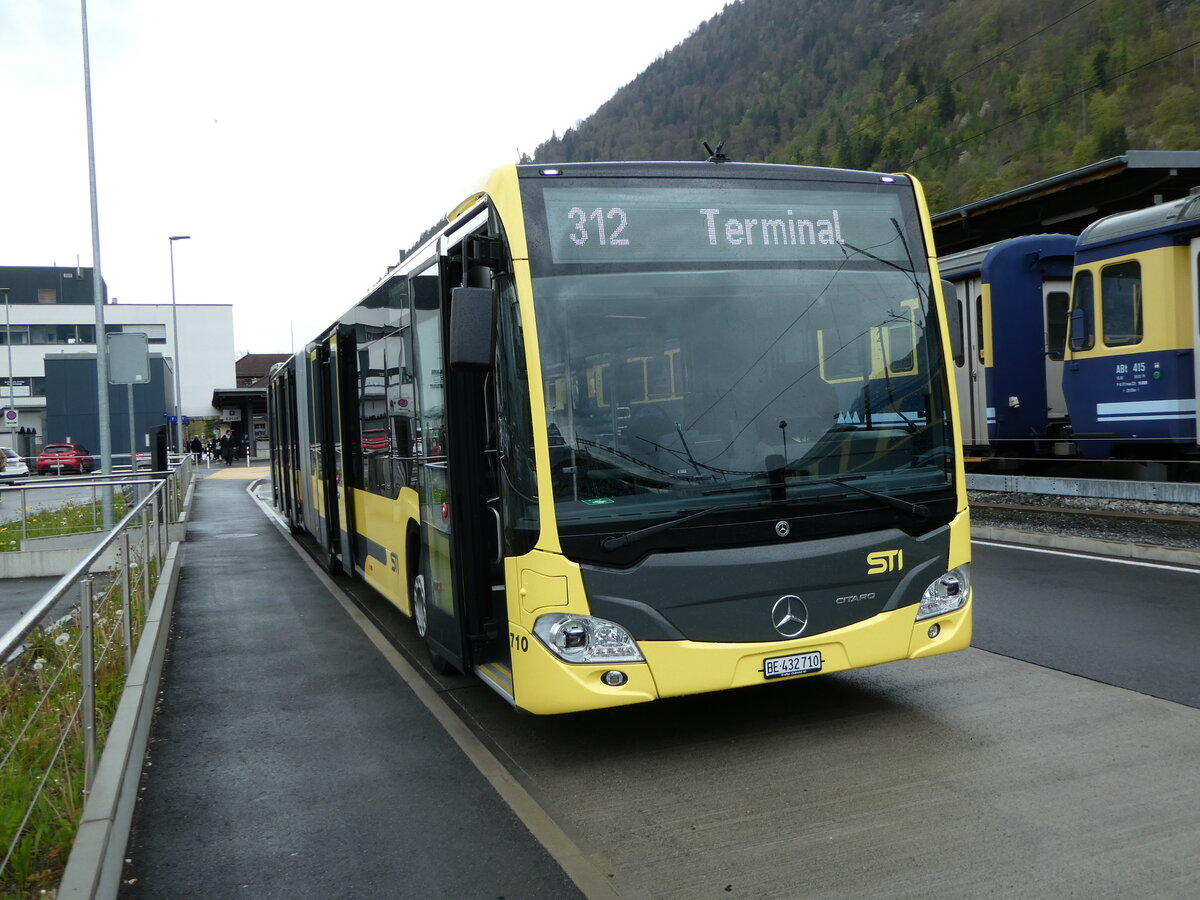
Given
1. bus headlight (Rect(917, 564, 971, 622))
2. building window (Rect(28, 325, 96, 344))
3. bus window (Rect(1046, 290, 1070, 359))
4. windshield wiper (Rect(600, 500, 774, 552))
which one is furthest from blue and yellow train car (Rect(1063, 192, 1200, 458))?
building window (Rect(28, 325, 96, 344))

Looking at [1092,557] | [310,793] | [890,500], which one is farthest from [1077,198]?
[310,793]

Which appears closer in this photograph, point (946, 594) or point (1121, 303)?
point (946, 594)

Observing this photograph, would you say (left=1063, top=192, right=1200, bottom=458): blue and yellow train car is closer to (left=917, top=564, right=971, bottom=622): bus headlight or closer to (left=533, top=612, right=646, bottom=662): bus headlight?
(left=917, top=564, right=971, bottom=622): bus headlight

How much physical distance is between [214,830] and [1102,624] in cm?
634

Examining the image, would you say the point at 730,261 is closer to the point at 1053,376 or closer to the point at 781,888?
the point at 781,888

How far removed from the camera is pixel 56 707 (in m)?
5.53

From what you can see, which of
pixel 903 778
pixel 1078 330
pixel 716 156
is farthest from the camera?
pixel 1078 330

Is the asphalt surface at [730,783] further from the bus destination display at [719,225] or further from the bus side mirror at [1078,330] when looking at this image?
the bus side mirror at [1078,330]

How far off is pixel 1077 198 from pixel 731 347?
1782 centimetres

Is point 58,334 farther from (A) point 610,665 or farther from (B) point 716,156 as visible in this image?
(A) point 610,665

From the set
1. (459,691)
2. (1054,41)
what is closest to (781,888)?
(459,691)

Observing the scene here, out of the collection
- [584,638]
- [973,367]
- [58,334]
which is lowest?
[584,638]

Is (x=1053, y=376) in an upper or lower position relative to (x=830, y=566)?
upper

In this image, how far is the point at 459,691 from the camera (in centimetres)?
745
